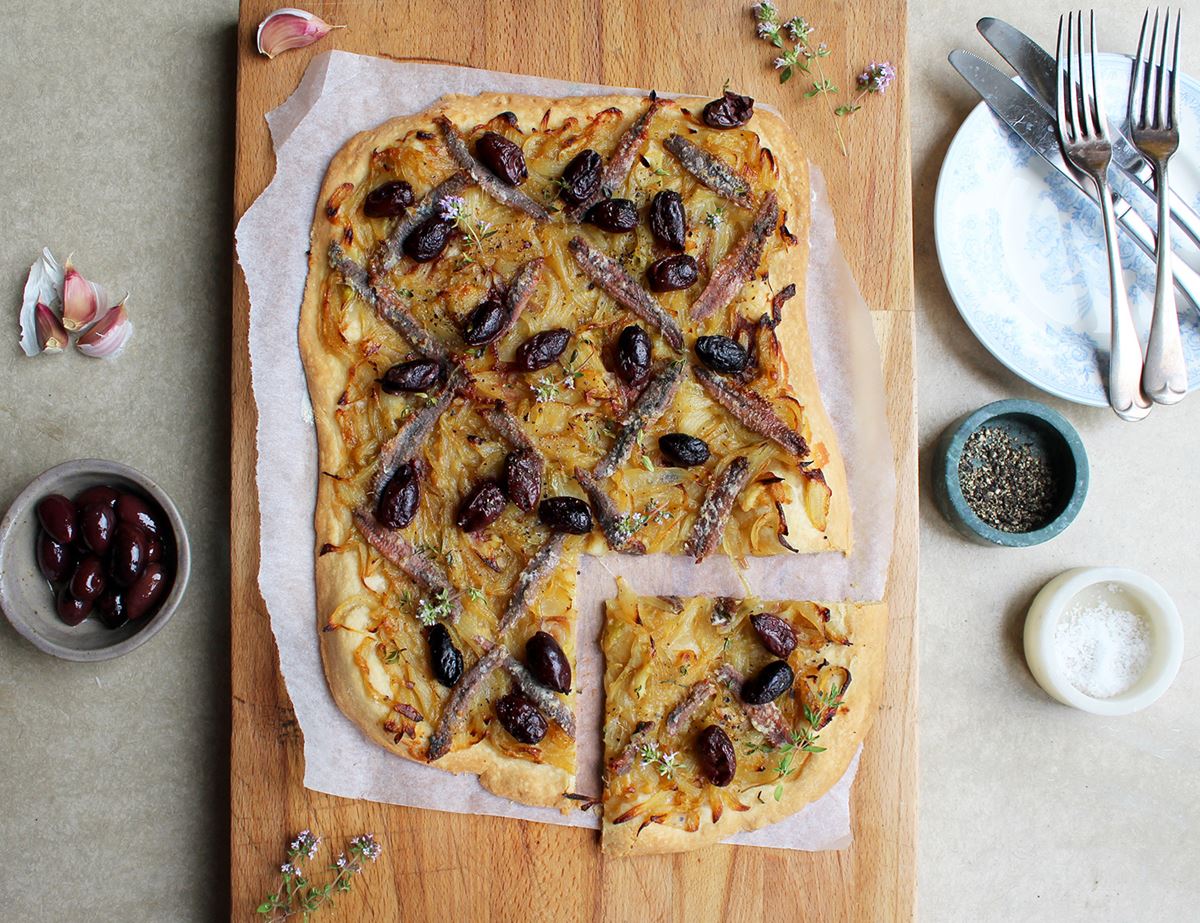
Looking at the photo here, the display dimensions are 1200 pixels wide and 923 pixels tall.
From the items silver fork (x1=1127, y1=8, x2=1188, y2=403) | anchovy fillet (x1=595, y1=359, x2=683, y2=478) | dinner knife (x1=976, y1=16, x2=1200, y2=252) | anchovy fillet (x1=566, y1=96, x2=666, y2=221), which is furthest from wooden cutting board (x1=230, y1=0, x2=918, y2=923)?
silver fork (x1=1127, y1=8, x2=1188, y2=403)

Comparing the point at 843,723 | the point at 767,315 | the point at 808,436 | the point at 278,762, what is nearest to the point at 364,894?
the point at 278,762

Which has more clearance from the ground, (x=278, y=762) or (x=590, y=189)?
(x=590, y=189)

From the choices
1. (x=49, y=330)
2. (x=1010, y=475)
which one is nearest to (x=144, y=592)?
(x=49, y=330)

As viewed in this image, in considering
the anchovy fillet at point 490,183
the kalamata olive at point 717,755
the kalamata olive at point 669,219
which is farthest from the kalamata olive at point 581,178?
the kalamata olive at point 717,755

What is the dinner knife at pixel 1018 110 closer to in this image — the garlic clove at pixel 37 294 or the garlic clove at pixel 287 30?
the garlic clove at pixel 287 30

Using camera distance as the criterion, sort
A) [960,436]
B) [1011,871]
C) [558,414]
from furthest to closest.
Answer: [1011,871] < [960,436] < [558,414]

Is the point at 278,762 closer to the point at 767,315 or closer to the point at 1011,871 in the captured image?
the point at 767,315
